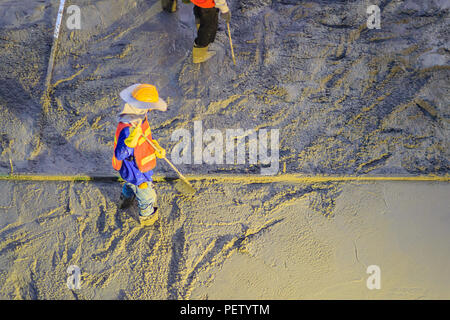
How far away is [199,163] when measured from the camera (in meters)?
3.46

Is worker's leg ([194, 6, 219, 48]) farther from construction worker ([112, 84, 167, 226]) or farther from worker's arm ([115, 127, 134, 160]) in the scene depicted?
worker's arm ([115, 127, 134, 160])

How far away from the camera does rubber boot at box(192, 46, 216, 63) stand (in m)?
4.07

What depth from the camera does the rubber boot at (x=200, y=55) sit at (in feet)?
13.4

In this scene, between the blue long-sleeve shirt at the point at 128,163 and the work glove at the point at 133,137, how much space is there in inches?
1.7

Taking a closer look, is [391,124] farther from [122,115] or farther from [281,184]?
[122,115]

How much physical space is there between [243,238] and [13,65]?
3144 millimetres

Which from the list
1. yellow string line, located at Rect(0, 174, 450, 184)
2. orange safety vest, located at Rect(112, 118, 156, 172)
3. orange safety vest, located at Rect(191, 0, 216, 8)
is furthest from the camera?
orange safety vest, located at Rect(191, 0, 216, 8)

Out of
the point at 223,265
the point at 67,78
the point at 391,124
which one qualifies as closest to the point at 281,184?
the point at 223,265

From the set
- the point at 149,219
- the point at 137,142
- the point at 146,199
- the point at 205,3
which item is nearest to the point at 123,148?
the point at 137,142

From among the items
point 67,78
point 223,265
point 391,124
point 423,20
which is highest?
point 423,20

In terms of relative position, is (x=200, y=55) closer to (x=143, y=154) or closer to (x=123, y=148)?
(x=143, y=154)

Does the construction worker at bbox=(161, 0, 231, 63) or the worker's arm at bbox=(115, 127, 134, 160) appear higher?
the construction worker at bbox=(161, 0, 231, 63)

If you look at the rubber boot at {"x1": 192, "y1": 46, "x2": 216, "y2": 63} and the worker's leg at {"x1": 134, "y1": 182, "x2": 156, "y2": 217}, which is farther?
the rubber boot at {"x1": 192, "y1": 46, "x2": 216, "y2": 63}

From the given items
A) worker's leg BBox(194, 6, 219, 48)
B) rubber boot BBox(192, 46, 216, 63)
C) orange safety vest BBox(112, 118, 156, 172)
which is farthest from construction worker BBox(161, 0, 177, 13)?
orange safety vest BBox(112, 118, 156, 172)
